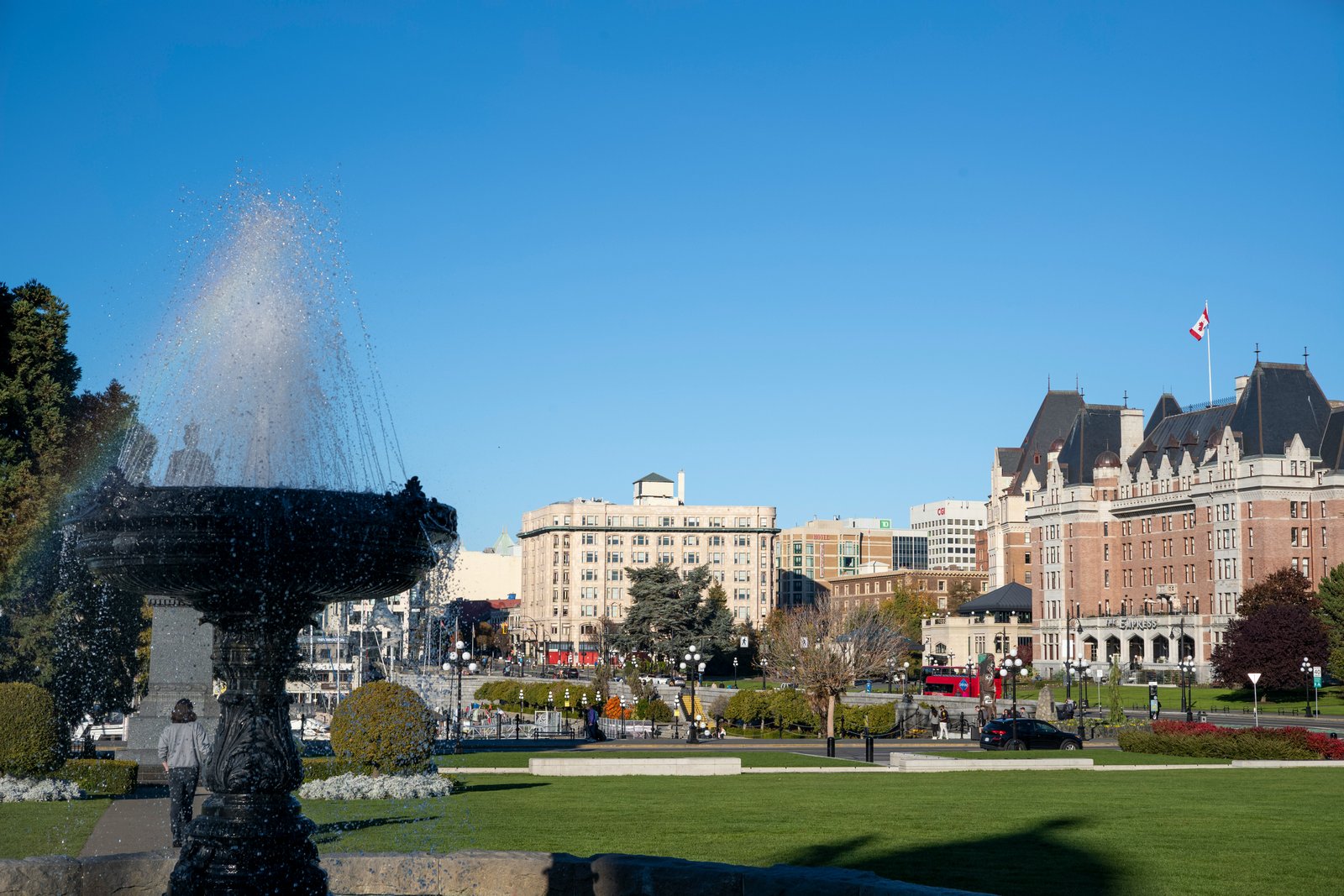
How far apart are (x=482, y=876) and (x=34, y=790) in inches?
469

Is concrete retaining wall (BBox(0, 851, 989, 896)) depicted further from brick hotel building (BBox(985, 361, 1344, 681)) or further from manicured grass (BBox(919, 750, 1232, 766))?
brick hotel building (BBox(985, 361, 1344, 681))

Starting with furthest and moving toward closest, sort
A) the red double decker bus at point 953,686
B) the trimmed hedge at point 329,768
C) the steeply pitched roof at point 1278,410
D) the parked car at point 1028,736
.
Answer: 1. the steeply pitched roof at point 1278,410
2. the red double decker bus at point 953,686
3. the parked car at point 1028,736
4. the trimmed hedge at point 329,768

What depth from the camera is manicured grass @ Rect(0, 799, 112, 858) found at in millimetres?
14750

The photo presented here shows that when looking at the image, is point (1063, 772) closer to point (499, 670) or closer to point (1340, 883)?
point (1340, 883)

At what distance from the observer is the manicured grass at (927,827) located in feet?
45.1

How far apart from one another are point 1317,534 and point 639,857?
9950cm

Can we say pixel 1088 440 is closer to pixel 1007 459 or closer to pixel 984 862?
pixel 1007 459

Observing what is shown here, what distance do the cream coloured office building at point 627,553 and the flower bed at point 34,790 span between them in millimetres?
141029

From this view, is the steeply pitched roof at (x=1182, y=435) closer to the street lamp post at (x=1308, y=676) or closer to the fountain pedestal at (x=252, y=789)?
the street lamp post at (x=1308, y=676)

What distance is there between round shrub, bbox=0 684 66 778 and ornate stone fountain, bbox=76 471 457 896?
12.5 m

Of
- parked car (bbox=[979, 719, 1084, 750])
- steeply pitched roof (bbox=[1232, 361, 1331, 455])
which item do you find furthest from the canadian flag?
parked car (bbox=[979, 719, 1084, 750])

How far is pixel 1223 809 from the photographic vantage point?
20.4 m

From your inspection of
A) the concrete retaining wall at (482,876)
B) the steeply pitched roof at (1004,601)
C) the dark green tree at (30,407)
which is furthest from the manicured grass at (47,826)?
the steeply pitched roof at (1004,601)

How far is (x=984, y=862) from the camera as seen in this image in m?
14.2
